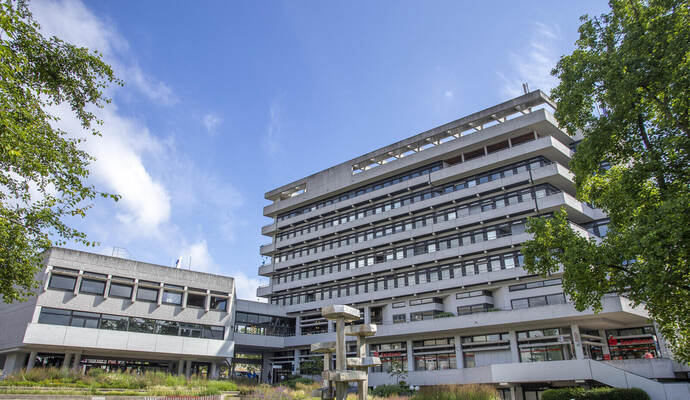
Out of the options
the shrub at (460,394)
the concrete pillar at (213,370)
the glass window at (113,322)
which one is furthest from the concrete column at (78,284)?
the shrub at (460,394)

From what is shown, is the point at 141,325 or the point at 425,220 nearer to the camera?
the point at 141,325

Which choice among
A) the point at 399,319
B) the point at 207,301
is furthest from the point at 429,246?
the point at 207,301

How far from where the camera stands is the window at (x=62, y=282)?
1457 inches

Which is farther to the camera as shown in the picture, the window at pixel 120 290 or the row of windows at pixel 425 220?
the row of windows at pixel 425 220

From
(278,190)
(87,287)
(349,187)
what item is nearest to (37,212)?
(87,287)

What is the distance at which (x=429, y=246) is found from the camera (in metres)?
48.6

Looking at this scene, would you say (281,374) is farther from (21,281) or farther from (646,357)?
(21,281)

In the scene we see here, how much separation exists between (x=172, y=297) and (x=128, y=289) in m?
4.13

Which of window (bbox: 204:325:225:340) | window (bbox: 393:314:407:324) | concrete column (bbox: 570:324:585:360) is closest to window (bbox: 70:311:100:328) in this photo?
window (bbox: 204:325:225:340)

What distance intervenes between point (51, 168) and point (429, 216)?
1540 inches

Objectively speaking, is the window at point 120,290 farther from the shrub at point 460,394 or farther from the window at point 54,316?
the shrub at point 460,394

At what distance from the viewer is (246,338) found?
5191 centimetres

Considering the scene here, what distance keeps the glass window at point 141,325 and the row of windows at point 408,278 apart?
2178cm

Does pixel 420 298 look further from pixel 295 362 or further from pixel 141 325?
pixel 141 325
